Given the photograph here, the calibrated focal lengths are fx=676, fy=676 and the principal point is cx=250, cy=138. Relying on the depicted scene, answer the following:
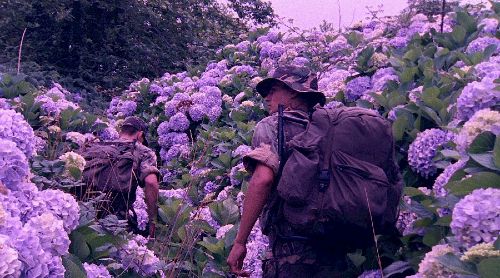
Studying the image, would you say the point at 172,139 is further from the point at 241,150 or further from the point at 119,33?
the point at 119,33

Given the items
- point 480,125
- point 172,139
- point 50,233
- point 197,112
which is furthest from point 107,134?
point 480,125

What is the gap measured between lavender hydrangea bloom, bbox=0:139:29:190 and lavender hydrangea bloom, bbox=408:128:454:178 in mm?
→ 1931

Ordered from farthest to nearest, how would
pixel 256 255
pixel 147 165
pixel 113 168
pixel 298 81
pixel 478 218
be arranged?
pixel 147 165 < pixel 113 168 < pixel 256 255 < pixel 298 81 < pixel 478 218

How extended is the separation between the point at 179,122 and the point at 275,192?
5.08 meters

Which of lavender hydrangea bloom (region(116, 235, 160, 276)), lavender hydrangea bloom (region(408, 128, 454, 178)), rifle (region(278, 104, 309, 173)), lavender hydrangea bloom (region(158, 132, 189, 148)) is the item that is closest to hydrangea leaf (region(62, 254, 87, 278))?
lavender hydrangea bloom (region(116, 235, 160, 276))

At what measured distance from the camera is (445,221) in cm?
251

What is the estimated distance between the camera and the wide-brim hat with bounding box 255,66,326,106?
134 inches

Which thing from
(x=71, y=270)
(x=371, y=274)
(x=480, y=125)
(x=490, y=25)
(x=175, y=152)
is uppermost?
(x=490, y=25)

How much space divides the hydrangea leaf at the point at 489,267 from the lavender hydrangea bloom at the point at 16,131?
1.57 meters

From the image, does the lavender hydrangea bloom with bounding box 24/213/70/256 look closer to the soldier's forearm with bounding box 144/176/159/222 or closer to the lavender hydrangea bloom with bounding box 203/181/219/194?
the soldier's forearm with bounding box 144/176/159/222

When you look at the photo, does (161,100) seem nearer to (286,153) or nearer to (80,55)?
(80,55)

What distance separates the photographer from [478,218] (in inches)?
77.5

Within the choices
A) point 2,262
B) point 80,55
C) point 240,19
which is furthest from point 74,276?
point 240,19

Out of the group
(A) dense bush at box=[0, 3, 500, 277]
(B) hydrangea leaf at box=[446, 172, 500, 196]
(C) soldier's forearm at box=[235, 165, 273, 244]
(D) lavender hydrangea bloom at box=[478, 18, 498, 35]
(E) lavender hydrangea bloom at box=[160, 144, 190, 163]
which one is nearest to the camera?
(A) dense bush at box=[0, 3, 500, 277]
